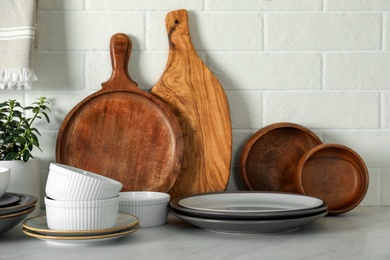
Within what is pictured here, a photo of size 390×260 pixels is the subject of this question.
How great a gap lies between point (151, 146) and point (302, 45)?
0.49 m

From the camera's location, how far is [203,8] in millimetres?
1438

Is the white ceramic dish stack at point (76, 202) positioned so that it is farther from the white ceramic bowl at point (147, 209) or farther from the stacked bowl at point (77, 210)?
the white ceramic bowl at point (147, 209)

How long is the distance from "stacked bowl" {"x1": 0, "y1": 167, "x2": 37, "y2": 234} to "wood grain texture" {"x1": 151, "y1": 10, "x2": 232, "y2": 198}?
458mm

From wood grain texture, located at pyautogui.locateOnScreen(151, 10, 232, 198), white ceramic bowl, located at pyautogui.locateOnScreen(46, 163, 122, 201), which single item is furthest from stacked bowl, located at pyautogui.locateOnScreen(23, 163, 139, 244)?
wood grain texture, located at pyautogui.locateOnScreen(151, 10, 232, 198)

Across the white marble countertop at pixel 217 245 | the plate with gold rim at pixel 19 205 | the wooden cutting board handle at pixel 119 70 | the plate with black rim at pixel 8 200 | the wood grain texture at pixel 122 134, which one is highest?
the wooden cutting board handle at pixel 119 70

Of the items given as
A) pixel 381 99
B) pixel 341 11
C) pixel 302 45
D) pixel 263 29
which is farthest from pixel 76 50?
pixel 381 99

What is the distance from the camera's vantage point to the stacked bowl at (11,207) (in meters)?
1.01

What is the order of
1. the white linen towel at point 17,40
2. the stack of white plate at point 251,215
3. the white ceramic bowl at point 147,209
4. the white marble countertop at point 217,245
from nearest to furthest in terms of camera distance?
the white marble countertop at point 217,245, the stack of white plate at point 251,215, the white ceramic bowl at point 147,209, the white linen towel at point 17,40

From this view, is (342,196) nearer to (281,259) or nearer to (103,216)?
(281,259)

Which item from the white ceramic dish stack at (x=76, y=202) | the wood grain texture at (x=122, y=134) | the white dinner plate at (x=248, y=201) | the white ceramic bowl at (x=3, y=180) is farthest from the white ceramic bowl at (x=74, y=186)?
the wood grain texture at (x=122, y=134)

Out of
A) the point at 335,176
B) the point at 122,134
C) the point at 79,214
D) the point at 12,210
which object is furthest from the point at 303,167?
the point at 12,210

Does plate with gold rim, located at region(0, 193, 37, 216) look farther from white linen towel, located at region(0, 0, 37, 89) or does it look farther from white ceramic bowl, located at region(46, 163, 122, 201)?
white linen towel, located at region(0, 0, 37, 89)

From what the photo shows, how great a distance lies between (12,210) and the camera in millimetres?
1012

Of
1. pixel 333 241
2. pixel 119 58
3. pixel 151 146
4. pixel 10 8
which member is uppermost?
pixel 10 8
